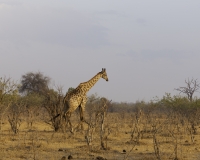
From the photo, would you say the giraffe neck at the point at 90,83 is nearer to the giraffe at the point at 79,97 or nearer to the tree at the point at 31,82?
the giraffe at the point at 79,97

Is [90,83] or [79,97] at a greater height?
[90,83]

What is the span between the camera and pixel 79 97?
496 inches

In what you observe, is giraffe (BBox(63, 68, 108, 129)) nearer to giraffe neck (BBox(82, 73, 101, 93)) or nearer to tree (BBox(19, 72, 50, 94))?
giraffe neck (BBox(82, 73, 101, 93))

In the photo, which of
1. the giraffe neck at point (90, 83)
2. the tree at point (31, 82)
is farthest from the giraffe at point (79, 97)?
the tree at point (31, 82)

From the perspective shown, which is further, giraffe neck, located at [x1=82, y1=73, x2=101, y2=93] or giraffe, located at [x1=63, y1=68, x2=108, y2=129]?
giraffe neck, located at [x1=82, y1=73, x2=101, y2=93]

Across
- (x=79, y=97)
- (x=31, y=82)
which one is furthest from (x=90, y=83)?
(x=31, y=82)

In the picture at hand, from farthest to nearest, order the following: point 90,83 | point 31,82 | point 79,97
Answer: point 31,82 → point 90,83 → point 79,97

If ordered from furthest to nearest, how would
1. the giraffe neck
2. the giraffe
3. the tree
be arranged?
the tree < the giraffe neck < the giraffe

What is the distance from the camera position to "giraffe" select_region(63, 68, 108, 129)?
1226 centimetres

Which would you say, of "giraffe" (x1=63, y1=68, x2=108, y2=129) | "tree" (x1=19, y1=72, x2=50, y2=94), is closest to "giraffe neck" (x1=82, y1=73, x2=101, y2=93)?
"giraffe" (x1=63, y1=68, x2=108, y2=129)

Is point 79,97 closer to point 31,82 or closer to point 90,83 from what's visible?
point 90,83

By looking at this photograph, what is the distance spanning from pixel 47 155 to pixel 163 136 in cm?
553

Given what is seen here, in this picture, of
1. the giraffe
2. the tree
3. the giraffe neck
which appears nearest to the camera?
the giraffe

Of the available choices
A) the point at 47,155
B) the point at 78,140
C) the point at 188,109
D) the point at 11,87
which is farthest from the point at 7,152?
the point at 188,109
